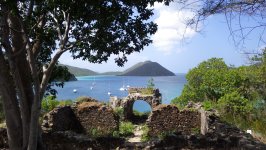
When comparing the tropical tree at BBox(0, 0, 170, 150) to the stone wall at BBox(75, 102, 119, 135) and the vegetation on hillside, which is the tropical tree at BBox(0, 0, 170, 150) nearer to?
the stone wall at BBox(75, 102, 119, 135)

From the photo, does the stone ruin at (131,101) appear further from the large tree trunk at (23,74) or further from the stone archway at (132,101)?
the large tree trunk at (23,74)

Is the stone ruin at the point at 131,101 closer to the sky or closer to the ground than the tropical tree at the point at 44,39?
closer to the ground

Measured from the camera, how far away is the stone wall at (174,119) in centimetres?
2300

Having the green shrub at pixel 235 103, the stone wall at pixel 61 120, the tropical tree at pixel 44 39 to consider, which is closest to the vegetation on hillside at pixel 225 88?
the green shrub at pixel 235 103

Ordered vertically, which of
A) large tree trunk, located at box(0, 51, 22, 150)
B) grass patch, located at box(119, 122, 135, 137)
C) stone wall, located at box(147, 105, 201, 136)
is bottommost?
grass patch, located at box(119, 122, 135, 137)

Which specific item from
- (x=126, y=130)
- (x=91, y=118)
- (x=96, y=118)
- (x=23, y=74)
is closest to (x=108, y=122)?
(x=96, y=118)

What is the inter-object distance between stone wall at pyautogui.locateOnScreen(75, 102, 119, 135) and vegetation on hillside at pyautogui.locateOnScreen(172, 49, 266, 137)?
6778 millimetres

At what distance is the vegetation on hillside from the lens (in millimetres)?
28391

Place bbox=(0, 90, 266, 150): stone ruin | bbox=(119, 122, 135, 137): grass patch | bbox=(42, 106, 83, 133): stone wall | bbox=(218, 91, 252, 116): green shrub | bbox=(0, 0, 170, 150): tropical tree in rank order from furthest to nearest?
bbox=(218, 91, 252, 116): green shrub, bbox=(119, 122, 135, 137): grass patch, bbox=(42, 106, 83, 133): stone wall, bbox=(0, 90, 266, 150): stone ruin, bbox=(0, 0, 170, 150): tropical tree

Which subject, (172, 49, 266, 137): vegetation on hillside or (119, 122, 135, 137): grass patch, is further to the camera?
(172, 49, 266, 137): vegetation on hillside

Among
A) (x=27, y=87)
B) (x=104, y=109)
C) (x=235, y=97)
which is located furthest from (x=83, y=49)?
(x=235, y=97)

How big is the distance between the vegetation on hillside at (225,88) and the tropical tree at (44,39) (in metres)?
15.1

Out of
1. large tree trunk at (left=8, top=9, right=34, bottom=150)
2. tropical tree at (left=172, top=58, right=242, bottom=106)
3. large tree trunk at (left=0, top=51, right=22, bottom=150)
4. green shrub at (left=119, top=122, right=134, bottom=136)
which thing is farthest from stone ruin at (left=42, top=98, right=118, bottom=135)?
tropical tree at (left=172, top=58, right=242, bottom=106)

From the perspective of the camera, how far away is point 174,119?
76.2 feet
